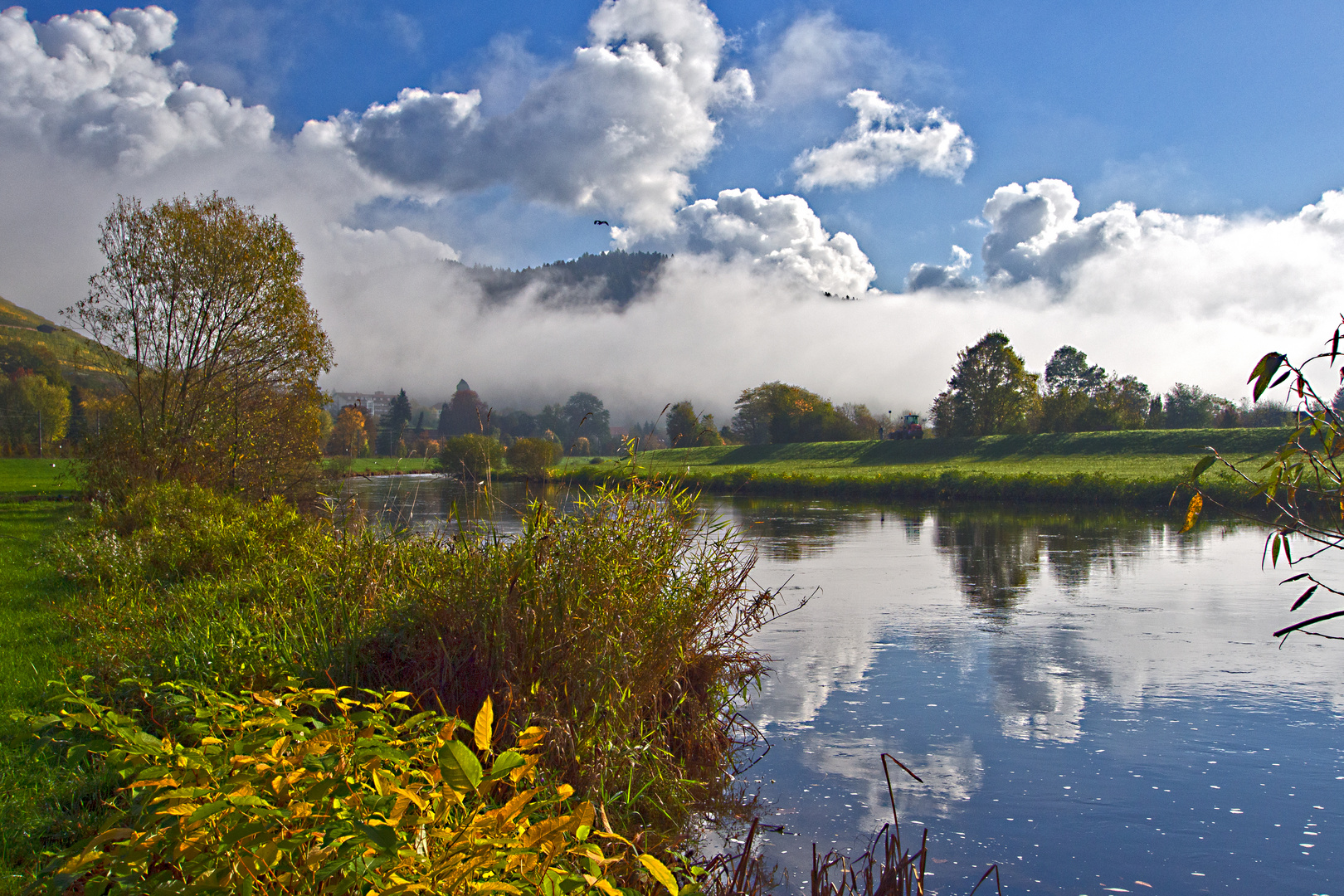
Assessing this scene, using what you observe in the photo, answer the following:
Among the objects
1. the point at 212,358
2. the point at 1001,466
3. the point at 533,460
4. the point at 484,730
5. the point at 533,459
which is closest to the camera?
the point at 484,730

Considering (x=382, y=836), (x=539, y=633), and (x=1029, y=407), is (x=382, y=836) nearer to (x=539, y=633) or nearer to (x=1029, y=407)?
(x=539, y=633)

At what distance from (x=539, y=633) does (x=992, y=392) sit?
61.8m

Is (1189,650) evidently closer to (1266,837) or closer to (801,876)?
(1266,837)

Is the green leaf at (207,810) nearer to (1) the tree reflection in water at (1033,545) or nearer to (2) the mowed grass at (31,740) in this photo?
(2) the mowed grass at (31,740)

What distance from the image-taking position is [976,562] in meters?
16.5

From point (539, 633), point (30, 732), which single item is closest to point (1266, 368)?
point (539, 633)

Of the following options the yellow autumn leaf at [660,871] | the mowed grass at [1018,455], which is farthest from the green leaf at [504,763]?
the mowed grass at [1018,455]

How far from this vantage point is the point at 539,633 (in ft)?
16.3

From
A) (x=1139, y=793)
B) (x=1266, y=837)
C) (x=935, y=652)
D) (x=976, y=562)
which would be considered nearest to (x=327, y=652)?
(x=1139, y=793)

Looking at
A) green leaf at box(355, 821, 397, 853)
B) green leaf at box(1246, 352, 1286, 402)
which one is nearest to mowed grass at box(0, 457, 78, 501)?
green leaf at box(355, 821, 397, 853)

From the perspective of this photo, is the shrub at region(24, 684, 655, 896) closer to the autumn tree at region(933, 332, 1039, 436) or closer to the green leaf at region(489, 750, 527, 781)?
the green leaf at region(489, 750, 527, 781)

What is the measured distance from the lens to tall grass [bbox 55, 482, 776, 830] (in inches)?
187

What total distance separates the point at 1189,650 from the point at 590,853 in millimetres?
9508

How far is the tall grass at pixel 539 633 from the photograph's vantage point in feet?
15.5
